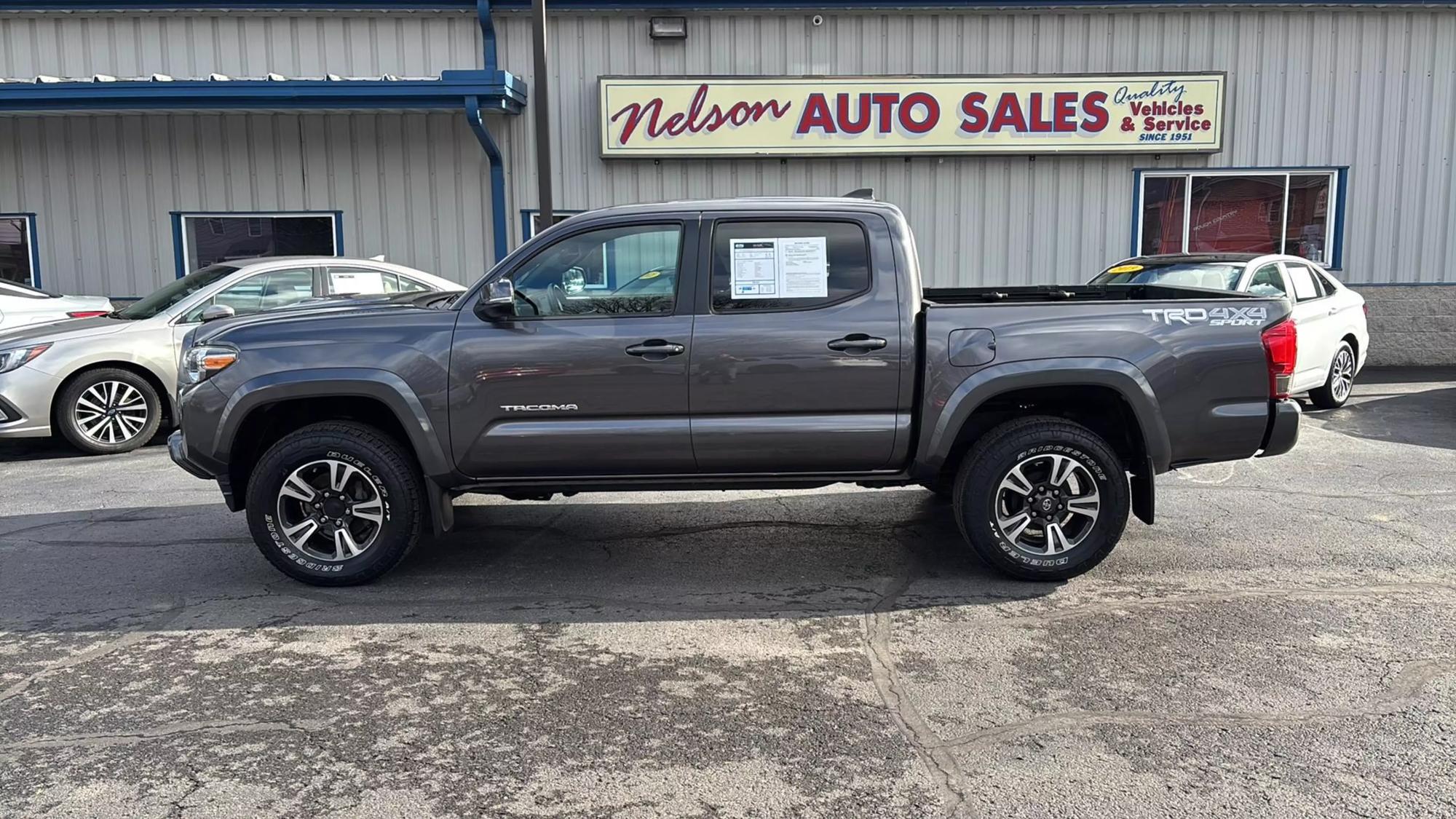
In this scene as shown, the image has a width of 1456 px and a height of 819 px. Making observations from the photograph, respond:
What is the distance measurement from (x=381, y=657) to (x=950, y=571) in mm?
2794

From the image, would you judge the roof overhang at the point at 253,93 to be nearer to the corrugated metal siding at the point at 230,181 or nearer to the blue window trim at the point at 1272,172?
the corrugated metal siding at the point at 230,181

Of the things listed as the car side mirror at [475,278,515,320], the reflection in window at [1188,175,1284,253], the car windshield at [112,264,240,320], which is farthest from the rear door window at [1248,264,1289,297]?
the car windshield at [112,264,240,320]

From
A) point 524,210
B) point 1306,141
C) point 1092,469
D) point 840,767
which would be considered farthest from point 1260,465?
point 524,210

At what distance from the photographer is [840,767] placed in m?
3.33

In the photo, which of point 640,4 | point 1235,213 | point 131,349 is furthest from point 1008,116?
point 131,349

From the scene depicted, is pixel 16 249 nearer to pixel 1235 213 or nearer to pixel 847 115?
pixel 847 115

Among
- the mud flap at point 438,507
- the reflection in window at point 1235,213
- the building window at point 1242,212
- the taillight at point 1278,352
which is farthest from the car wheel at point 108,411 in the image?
the reflection in window at point 1235,213

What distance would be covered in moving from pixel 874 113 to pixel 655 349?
29.7ft

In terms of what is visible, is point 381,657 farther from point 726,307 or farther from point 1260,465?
point 1260,465

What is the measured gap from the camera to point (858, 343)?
195 inches

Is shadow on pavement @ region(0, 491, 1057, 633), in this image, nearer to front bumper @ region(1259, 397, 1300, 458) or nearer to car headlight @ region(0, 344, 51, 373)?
front bumper @ region(1259, 397, 1300, 458)

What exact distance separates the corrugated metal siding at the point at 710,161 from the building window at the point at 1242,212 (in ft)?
0.76

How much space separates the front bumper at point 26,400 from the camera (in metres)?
8.40

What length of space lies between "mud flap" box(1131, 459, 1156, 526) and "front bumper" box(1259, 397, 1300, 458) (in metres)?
0.58
